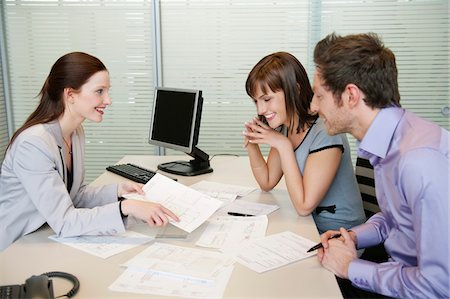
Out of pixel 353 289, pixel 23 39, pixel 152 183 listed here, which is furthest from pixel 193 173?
pixel 23 39

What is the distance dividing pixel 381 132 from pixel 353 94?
13cm

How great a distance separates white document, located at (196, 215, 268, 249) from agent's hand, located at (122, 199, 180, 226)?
125 mm

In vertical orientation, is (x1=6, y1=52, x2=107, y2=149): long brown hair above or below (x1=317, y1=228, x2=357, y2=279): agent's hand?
above

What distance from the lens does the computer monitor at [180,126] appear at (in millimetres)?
2248

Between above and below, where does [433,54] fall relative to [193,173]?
above

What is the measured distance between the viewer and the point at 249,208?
1.66 meters

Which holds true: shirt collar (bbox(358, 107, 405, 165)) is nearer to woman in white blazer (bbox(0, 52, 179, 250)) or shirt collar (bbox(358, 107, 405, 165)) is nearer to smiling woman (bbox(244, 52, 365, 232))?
smiling woman (bbox(244, 52, 365, 232))

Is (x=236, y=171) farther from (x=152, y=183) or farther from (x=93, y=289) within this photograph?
(x=93, y=289)

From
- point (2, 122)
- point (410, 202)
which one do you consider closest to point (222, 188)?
point (410, 202)

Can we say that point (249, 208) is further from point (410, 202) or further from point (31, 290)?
point (31, 290)

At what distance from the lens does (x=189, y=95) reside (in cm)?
229

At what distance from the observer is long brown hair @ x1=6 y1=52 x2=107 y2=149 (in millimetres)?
1551

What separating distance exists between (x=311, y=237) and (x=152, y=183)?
0.59 metres

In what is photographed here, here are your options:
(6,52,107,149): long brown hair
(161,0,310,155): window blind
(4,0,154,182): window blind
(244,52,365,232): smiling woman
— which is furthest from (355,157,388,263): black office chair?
(4,0,154,182): window blind
